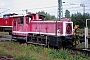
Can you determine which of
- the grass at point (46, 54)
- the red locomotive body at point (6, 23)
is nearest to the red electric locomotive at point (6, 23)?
the red locomotive body at point (6, 23)

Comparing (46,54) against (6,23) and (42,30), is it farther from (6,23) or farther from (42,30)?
(6,23)

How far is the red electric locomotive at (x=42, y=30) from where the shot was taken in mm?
15061

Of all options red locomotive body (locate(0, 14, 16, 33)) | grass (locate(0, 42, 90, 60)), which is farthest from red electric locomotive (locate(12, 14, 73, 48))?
red locomotive body (locate(0, 14, 16, 33))

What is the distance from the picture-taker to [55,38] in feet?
49.0

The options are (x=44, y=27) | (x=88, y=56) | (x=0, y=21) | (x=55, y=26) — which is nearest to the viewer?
(x=88, y=56)

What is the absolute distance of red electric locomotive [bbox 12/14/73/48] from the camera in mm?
15061

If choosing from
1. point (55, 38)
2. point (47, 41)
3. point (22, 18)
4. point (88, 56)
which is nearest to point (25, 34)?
point (22, 18)

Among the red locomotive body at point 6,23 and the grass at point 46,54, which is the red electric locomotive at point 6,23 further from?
the grass at point 46,54

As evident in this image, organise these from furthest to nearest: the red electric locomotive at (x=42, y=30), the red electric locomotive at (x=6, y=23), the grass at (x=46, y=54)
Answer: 1. the red electric locomotive at (x=6, y=23)
2. the red electric locomotive at (x=42, y=30)
3. the grass at (x=46, y=54)

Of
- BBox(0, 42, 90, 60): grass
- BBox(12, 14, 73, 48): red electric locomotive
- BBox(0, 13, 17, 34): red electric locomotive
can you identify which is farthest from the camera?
BBox(0, 13, 17, 34): red electric locomotive

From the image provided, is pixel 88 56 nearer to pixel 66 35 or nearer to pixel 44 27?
pixel 66 35

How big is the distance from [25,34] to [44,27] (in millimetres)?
2454

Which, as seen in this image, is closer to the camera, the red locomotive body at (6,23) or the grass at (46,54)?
the grass at (46,54)

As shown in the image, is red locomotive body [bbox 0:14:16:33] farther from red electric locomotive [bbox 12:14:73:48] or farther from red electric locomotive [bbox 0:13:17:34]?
red electric locomotive [bbox 12:14:73:48]
